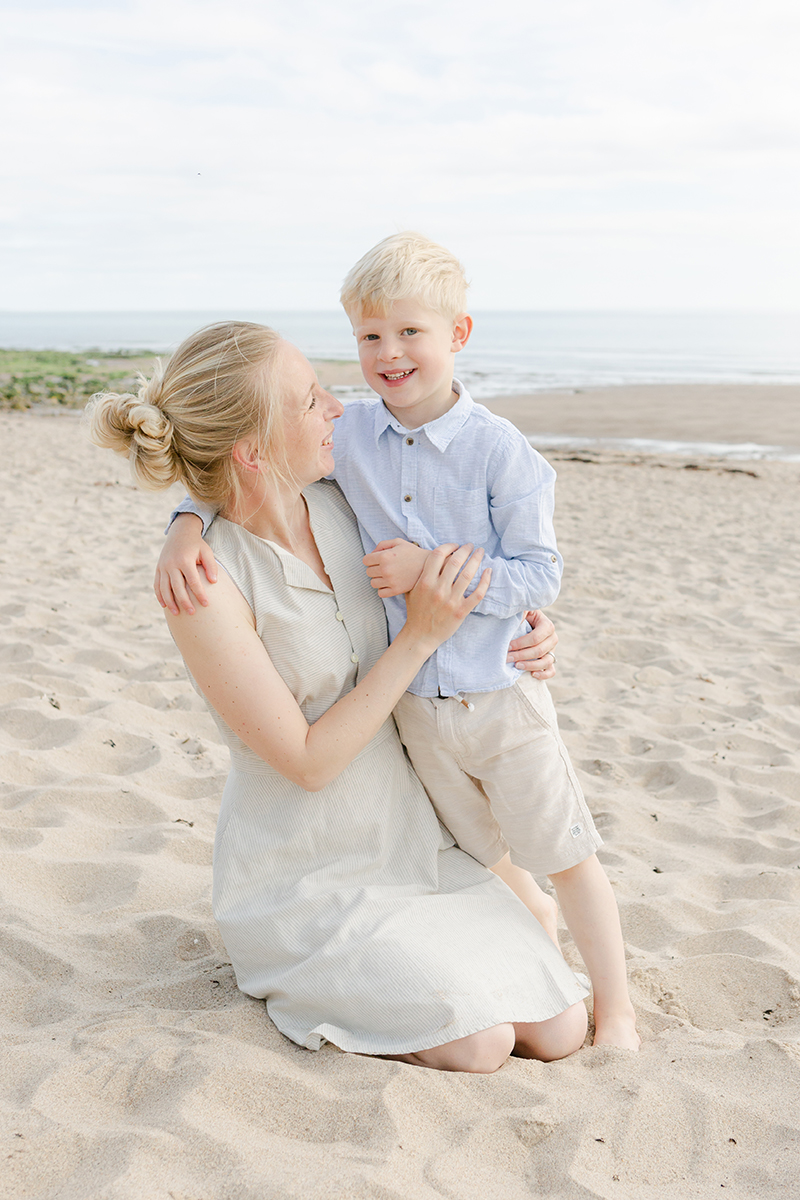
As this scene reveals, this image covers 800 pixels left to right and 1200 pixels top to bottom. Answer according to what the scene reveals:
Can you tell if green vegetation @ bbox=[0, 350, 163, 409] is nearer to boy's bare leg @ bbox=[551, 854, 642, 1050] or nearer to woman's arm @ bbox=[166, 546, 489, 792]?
woman's arm @ bbox=[166, 546, 489, 792]

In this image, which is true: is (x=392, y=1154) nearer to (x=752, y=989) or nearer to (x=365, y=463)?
(x=752, y=989)

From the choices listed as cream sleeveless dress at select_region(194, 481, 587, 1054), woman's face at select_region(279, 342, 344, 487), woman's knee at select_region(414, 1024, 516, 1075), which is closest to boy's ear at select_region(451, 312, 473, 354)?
woman's face at select_region(279, 342, 344, 487)

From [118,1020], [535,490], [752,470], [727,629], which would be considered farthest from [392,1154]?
[752,470]

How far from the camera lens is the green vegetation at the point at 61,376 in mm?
20359

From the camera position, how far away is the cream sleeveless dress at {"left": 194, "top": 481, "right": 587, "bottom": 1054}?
6.64ft

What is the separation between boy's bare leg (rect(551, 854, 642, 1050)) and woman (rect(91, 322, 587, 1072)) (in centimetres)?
9

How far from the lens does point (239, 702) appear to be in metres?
2.10

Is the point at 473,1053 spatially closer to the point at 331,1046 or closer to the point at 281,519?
the point at 331,1046

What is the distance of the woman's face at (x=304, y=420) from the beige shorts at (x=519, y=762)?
578 mm

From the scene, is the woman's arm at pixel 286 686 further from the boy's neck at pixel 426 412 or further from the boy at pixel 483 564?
the boy's neck at pixel 426 412

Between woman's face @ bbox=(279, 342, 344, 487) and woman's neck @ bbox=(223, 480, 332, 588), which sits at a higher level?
woman's face @ bbox=(279, 342, 344, 487)

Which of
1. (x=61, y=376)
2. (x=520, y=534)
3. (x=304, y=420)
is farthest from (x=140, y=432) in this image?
(x=61, y=376)

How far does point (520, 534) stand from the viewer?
2.31 m

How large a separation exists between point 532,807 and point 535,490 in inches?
29.0
